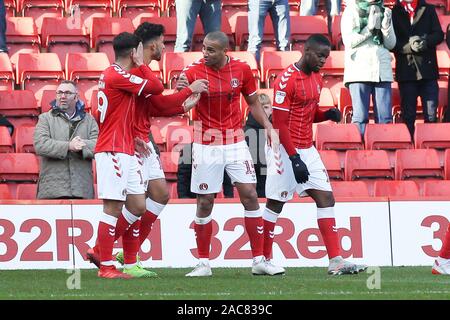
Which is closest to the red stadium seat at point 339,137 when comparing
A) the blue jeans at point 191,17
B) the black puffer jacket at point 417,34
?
the black puffer jacket at point 417,34

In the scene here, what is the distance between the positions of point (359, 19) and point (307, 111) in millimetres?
4548

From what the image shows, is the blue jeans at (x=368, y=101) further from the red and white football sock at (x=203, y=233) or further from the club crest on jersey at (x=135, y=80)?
the club crest on jersey at (x=135, y=80)

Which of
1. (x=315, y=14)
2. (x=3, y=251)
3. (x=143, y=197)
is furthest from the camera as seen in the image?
(x=315, y=14)

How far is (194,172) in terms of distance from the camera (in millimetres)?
10977

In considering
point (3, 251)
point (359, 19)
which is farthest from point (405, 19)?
point (3, 251)

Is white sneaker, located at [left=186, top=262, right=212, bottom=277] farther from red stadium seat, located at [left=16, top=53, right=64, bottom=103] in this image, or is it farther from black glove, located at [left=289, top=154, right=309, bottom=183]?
red stadium seat, located at [left=16, top=53, right=64, bottom=103]

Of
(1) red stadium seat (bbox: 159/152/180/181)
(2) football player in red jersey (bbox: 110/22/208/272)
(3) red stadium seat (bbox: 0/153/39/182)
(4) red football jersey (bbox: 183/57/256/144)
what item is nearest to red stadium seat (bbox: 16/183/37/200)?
(3) red stadium seat (bbox: 0/153/39/182)

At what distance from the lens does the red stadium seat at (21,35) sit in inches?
670

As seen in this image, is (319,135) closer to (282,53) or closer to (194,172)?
(282,53)

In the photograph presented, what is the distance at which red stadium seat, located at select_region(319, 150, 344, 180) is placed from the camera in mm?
14477

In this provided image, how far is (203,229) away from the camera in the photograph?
1105cm

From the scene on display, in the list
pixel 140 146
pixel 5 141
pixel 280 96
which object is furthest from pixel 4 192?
pixel 280 96

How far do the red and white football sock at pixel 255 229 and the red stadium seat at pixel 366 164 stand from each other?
3.66 metres

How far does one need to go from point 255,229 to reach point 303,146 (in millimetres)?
880
